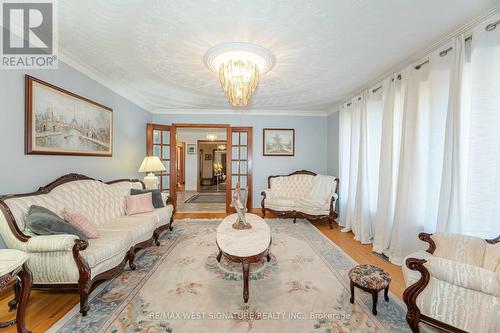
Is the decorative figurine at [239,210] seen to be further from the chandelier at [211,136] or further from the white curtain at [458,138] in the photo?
the chandelier at [211,136]

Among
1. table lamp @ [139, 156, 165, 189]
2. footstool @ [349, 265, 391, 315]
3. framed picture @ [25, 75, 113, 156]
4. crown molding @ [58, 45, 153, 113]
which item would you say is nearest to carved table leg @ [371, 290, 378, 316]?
footstool @ [349, 265, 391, 315]

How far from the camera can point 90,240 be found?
2268mm


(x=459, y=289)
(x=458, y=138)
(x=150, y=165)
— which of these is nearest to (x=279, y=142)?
(x=150, y=165)

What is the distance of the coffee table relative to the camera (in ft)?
6.73

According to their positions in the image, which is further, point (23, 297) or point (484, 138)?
point (484, 138)

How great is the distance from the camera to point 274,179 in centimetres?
548

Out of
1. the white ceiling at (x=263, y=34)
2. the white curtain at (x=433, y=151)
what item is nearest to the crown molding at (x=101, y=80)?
the white ceiling at (x=263, y=34)

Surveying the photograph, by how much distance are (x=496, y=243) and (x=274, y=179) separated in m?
4.03

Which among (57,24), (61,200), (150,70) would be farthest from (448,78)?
(61,200)

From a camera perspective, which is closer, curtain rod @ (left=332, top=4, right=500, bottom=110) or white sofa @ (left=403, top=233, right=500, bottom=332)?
white sofa @ (left=403, top=233, right=500, bottom=332)

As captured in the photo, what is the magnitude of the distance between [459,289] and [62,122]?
4.51 meters

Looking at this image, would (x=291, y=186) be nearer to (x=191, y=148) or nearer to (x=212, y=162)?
(x=191, y=148)

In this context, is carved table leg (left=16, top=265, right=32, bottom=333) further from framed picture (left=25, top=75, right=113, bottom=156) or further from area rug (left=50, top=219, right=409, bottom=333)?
framed picture (left=25, top=75, right=113, bottom=156)

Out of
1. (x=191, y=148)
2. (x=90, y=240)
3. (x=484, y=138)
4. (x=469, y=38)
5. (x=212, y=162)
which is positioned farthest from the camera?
(x=212, y=162)
